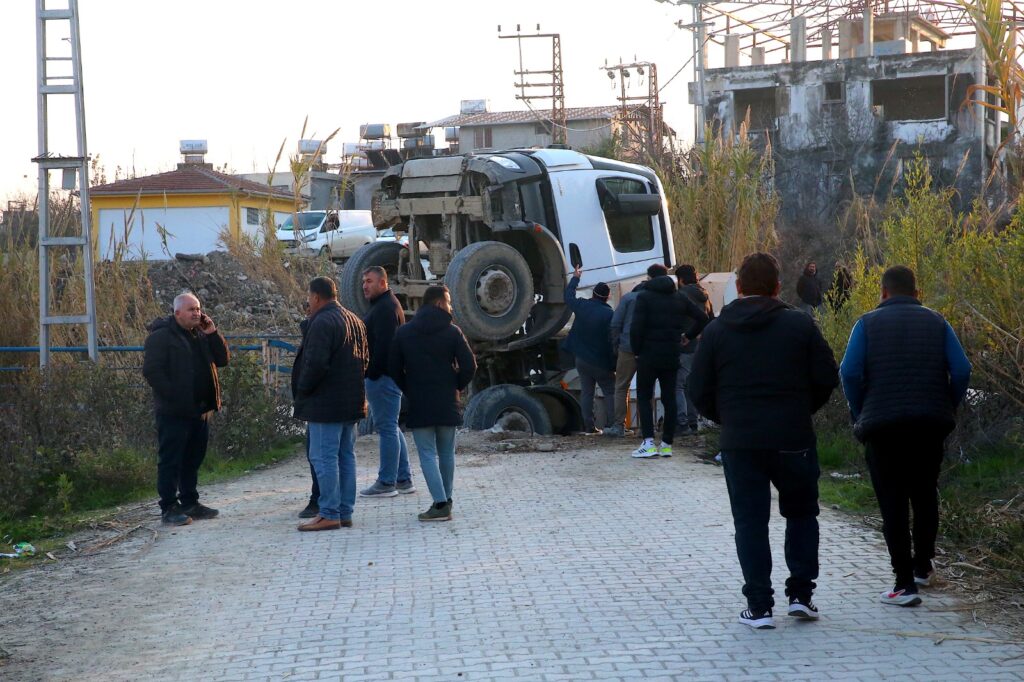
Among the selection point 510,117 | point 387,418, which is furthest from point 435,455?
point 510,117

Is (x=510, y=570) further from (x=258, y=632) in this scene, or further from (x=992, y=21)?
(x=992, y=21)

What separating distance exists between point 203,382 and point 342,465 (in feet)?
4.38

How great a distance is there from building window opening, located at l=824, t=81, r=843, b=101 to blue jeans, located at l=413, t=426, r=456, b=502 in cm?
3861

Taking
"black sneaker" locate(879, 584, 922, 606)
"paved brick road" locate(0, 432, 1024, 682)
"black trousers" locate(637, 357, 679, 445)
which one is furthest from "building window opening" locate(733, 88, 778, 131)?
"black sneaker" locate(879, 584, 922, 606)

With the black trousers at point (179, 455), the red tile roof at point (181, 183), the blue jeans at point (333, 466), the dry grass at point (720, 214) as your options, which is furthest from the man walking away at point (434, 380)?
the red tile roof at point (181, 183)

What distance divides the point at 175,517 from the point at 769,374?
5291 millimetres

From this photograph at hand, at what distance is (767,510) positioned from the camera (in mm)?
5668

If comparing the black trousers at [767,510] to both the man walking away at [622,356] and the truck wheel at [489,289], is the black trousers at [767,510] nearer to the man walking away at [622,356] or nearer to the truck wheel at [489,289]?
the man walking away at [622,356]

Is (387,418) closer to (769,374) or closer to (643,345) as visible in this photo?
(643,345)

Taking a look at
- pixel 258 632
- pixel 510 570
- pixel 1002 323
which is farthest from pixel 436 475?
pixel 1002 323

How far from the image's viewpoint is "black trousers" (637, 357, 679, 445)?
11.6 metres

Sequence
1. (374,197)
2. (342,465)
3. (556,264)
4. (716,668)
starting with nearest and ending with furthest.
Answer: (716,668)
(342,465)
(556,264)
(374,197)

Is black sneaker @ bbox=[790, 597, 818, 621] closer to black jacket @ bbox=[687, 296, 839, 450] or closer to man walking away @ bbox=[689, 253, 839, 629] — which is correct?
man walking away @ bbox=[689, 253, 839, 629]

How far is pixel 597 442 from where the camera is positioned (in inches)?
495
